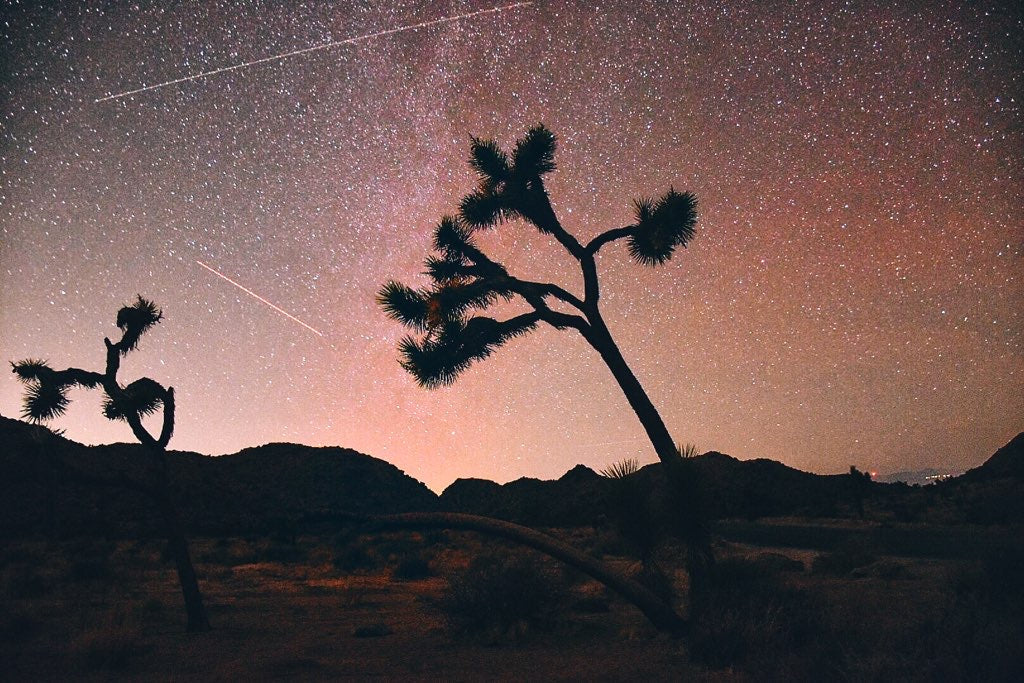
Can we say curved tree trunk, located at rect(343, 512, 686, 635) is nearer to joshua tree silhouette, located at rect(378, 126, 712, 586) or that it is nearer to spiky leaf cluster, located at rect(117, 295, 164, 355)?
joshua tree silhouette, located at rect(378, 126, 712, 586)

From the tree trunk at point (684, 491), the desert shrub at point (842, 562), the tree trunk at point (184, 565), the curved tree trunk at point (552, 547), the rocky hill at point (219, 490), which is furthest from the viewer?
the rocky hill at point (219, 490)

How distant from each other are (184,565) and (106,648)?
2.61 m

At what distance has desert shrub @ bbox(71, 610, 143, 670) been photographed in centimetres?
912

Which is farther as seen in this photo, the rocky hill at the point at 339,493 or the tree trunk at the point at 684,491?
the rocky hill at the point at 339,493

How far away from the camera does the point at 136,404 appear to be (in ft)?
39.3

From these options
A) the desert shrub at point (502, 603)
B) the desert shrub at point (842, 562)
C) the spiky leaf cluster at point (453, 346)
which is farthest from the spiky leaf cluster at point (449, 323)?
the desert shrub at point (842, 562)

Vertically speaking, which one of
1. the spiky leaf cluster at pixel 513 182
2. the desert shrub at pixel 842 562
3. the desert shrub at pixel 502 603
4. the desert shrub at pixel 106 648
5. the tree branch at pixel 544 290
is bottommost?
the desert shrub at pixel 106 648

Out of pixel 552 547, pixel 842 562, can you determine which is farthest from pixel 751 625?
pixel 842 562

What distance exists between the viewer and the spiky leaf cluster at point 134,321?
41.7 ft

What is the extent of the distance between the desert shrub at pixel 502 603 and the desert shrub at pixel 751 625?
2763mm

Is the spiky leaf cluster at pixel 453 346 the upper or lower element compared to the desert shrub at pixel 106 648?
upper

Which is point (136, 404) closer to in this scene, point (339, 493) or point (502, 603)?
point (502, 603)

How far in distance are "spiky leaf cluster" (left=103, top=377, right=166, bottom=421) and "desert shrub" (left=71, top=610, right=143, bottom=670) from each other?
3631 mm

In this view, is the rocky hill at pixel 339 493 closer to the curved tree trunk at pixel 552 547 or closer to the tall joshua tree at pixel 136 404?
the tall joshua tree at pixel 136 404
